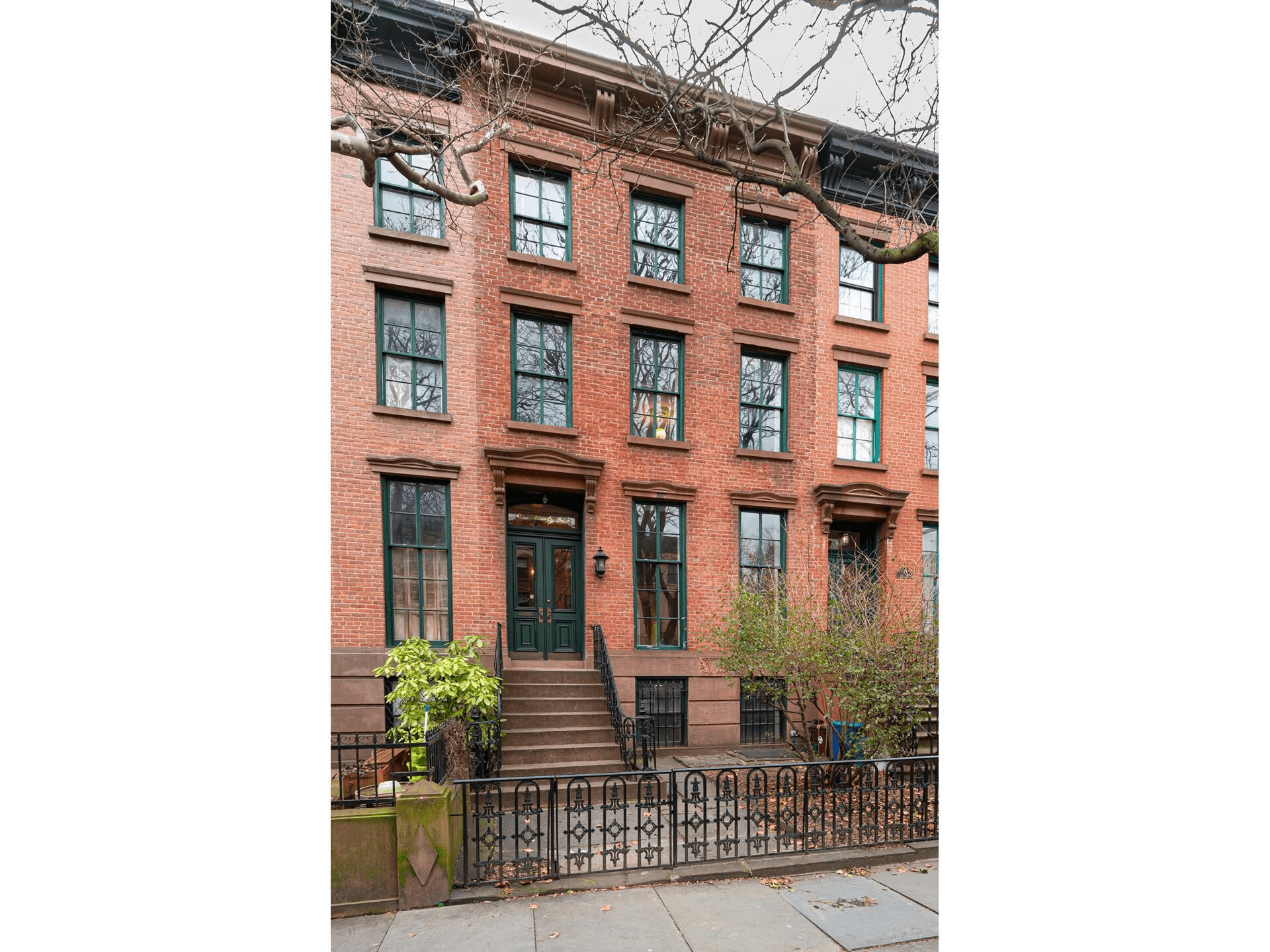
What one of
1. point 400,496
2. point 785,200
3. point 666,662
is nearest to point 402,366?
point 400,496

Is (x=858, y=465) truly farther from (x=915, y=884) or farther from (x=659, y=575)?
(x=915, y=884)

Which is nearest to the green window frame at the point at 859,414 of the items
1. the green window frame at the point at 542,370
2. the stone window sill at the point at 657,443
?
the stone window sill at the point at 657,443

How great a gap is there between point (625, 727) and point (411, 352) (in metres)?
6.34

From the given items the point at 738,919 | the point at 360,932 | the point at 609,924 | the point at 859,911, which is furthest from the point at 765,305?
the point at 360,932

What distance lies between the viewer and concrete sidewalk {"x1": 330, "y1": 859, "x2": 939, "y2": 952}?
11.9 ft

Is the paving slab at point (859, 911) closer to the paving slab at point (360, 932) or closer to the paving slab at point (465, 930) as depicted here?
the paving slab at point (465, 930)

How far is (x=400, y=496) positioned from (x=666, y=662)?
16.3 ft

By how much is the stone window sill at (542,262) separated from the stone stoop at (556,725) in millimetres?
6361

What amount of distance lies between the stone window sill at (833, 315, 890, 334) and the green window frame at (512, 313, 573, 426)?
5.08 metres

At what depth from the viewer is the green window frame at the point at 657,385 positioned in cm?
970

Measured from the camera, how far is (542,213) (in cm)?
931

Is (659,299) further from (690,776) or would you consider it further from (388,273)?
(690,776)

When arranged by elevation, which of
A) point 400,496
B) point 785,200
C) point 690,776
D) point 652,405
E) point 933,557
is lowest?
point 690,776

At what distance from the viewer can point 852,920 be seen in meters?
3.95
